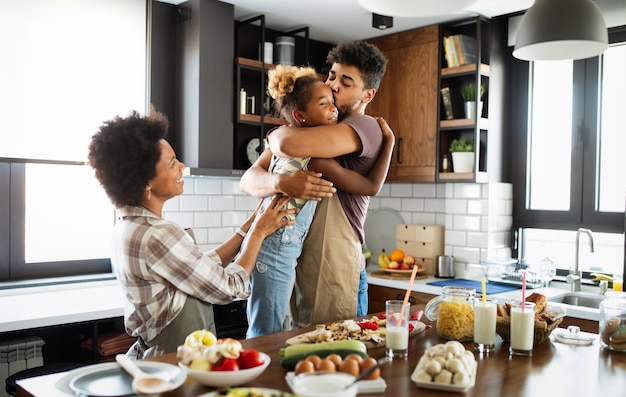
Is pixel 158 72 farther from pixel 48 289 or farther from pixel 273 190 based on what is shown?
pixel 273 190

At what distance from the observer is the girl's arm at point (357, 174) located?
238cm

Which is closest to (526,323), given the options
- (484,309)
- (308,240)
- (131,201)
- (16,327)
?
(484,309)

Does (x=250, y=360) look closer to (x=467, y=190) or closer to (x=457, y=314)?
(x=457, y=314)

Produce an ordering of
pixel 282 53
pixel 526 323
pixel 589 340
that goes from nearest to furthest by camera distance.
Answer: pixel 526 323 < pixel 589 340 < pixel 282 53

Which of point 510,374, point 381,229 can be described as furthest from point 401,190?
point 510,374

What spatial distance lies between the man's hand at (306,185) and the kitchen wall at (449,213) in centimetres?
197

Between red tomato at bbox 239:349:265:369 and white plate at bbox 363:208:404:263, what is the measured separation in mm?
3602

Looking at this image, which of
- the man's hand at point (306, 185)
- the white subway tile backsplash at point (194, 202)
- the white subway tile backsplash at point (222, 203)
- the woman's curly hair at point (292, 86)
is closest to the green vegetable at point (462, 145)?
the white subway tile backsplash at point (222, 203)

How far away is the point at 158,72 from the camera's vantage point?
159 inches

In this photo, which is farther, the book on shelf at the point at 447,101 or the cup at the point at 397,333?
the book on shelf at the point at 447,101

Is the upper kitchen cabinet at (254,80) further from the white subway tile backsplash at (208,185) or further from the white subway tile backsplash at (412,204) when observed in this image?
the white subway tile backsplash at (412,204)

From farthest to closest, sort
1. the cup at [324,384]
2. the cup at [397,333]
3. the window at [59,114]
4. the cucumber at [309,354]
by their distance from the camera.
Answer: the window at [59,114] < the cup at [397,333] < the cucumber at [309,354] < the cup at [324,384]

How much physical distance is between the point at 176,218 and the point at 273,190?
193cm

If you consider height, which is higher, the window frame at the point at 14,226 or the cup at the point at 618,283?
the window frame at the point at 14,226
